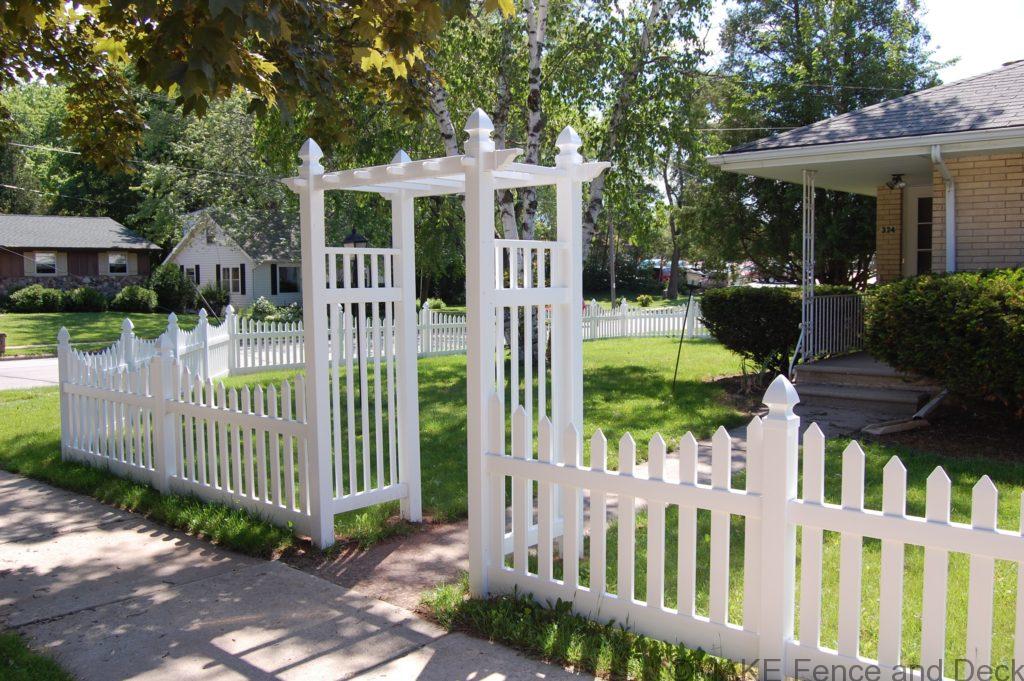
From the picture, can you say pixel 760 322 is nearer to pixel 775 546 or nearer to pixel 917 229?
pixel 917 229

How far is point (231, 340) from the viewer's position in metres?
15.6

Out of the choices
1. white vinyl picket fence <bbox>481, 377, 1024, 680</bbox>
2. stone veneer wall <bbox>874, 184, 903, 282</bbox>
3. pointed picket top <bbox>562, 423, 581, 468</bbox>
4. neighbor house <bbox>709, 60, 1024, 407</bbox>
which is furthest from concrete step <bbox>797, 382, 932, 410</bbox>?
pointed picket top <bbox>562, 423, 581, 468</bbox>

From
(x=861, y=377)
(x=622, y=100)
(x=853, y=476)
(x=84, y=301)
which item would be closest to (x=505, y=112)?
(x=622, y=100)

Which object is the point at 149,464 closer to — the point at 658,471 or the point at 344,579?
the point at 344,579

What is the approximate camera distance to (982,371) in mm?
8188

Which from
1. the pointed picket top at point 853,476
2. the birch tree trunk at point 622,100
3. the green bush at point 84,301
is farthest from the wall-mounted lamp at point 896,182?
the green bush at point 84,301

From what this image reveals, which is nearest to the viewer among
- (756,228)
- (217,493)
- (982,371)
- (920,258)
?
(217,493)

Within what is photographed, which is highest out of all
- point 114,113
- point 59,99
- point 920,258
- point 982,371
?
A: point 59,99

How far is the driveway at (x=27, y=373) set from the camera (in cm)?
1563

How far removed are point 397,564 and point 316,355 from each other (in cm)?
154

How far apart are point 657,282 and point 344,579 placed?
52629 mm

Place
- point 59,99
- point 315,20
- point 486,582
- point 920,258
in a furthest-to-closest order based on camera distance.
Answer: point 59,99 → point 920,258 → point 315,20 → point 486,582

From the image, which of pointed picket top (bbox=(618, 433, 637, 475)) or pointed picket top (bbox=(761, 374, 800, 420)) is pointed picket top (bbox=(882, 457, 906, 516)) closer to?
pointed picket top (bbox=(761, 374, 800, 420))

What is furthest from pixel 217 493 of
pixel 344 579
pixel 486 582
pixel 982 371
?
pixel 982 371
